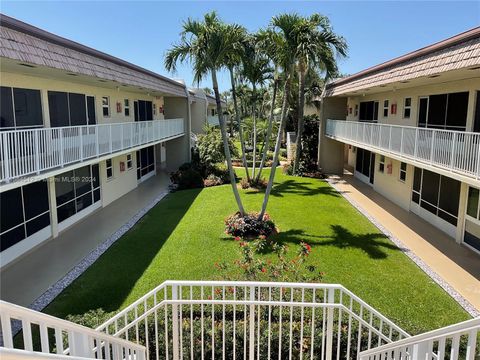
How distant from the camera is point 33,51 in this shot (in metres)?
8.82

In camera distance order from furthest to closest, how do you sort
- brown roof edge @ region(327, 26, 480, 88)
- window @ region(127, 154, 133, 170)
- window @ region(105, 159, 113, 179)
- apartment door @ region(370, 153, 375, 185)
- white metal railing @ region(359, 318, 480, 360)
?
apartment door @ region(370, 153, 375, 185)
window @ region(127, 154, 133, 170)
window @ region(105, 159, 113, 179)
brown roof edge @ region(327, 26, 480, 88)
white metal railing @ region(359, 318, 480, 360)

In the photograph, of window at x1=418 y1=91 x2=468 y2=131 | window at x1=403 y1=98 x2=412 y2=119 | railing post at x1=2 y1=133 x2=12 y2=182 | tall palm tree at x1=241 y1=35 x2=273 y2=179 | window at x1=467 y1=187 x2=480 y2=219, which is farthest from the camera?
window at x1=403 y1=98 x2=412 y2=119

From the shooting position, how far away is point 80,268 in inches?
419

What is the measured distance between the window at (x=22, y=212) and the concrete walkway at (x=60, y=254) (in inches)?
25.8

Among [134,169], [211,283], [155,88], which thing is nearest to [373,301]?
[211,283]

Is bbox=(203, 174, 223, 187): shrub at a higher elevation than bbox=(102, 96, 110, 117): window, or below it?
below

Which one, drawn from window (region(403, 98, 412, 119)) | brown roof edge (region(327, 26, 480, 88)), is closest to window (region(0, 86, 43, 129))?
brown roof edge (region(327, 26, 480, 88))

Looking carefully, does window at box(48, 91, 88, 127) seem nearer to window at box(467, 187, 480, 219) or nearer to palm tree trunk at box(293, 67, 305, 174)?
palm tree trunk at box(293, 67, 305, 174)

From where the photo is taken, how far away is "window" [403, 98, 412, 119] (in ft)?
55.2

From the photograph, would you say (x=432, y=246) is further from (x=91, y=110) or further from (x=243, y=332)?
(x=91, y=110)

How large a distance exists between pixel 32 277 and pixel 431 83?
14513mm

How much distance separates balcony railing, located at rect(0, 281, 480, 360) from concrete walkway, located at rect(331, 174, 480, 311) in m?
3.66

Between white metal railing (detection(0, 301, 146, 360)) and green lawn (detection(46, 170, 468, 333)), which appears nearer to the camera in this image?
white metal railing (detection(0, 301, 146, 360))

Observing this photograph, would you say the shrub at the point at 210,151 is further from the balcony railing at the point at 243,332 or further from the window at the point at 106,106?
the balcony railing at the point at 243,332
